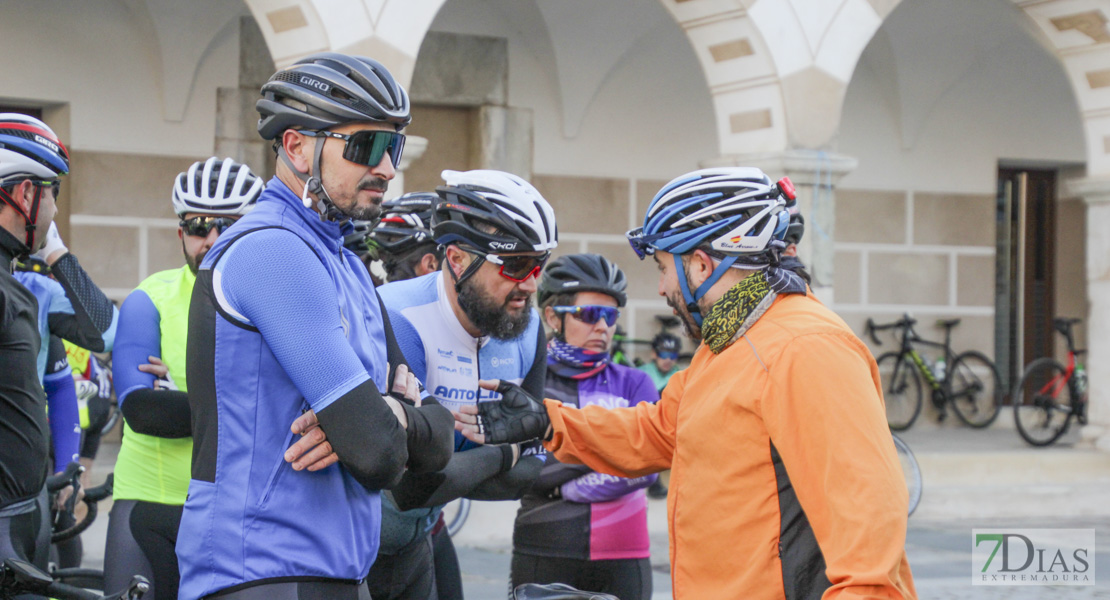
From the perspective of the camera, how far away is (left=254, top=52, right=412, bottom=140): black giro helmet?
2.24 meters

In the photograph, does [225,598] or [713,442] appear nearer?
[225,598]

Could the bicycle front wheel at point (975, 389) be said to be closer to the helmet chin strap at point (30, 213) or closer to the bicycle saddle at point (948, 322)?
the bicycle saddle at point (948, 322)

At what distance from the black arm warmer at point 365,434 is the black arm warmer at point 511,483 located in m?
0.99

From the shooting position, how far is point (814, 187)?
28.6ft

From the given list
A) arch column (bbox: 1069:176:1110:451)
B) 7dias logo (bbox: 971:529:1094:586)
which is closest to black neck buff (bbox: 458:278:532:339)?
7dias logo (bbox: 971:529:1094:586)

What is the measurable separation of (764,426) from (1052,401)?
32.3 ft

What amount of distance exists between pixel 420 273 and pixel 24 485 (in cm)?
160

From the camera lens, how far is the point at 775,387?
89.7 inches

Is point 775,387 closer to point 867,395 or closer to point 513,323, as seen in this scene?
point 867,395

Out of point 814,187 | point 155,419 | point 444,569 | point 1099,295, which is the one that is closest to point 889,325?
point 1099,295

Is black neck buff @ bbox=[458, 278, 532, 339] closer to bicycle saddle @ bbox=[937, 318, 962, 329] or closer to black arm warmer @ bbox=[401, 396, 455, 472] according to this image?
black arm warmer @ bbox=[401, 396, 455, 472]

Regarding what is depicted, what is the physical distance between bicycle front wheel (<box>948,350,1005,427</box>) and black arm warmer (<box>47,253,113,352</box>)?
9970 mm

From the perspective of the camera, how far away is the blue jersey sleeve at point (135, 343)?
3605 mm

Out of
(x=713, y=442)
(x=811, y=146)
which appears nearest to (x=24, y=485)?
(x=713, y=442)
